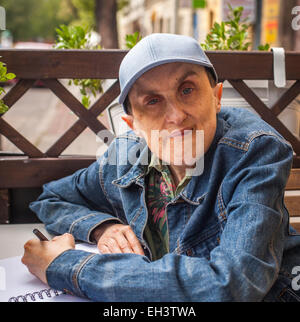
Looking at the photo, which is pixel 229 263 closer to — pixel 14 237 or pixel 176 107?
pixel 176 107

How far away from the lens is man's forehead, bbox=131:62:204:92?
1389 mm

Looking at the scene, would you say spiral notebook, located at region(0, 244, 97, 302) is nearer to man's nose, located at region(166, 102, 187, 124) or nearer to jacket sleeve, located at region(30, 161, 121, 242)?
jacket sleeve, located at region(30, 161, 121, 242)

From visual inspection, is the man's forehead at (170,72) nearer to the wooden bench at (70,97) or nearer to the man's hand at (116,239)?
the man's hand at (116,239)

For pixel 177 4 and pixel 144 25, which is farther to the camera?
pixel 144 25

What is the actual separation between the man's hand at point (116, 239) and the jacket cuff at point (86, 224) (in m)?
0.02

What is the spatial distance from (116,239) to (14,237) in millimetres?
599

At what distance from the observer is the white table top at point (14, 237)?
185 cm

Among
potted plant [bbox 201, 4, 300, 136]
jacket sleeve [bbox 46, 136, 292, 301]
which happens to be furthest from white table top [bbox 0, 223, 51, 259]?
potted plant [bbox 201, 4, 300, 136]

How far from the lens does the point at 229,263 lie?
1197 mm

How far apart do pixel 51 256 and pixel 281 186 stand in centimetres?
75

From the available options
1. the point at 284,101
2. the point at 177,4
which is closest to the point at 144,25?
the point at 177,4
